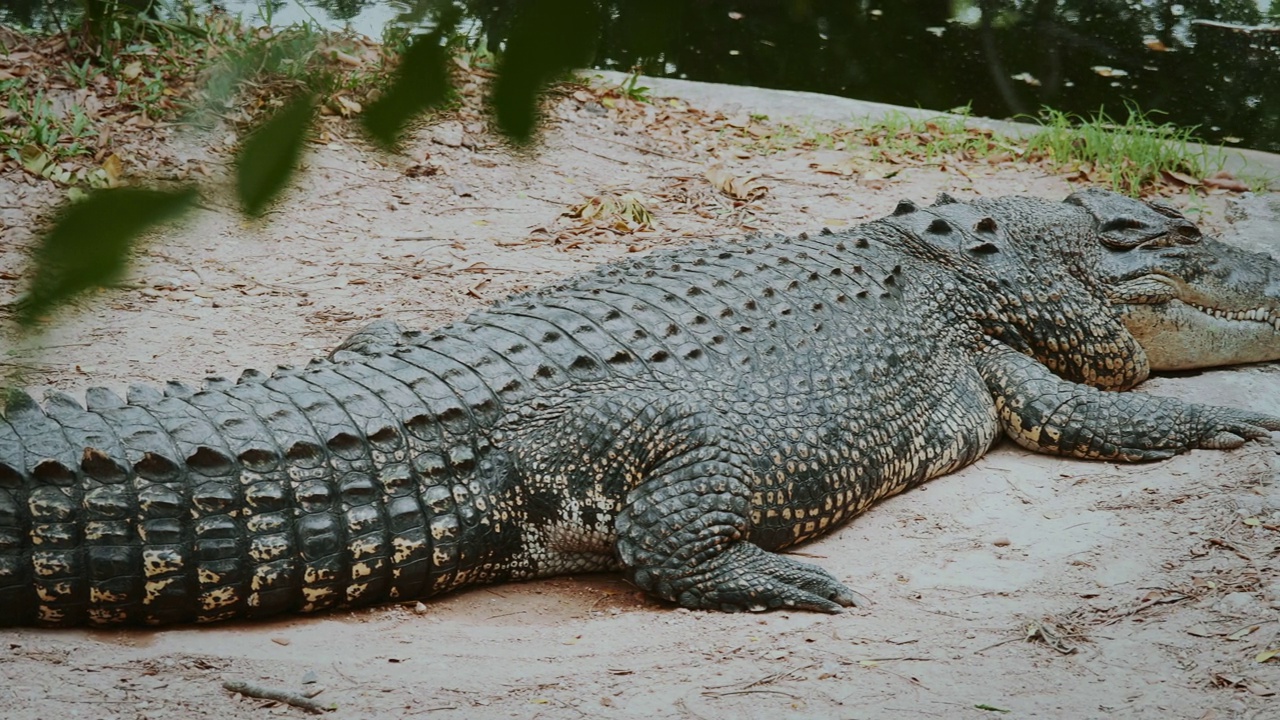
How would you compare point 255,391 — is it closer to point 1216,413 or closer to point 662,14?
point 662,14

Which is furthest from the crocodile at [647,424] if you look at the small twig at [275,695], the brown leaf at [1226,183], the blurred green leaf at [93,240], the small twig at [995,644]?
the brown leaf at [1226,183]

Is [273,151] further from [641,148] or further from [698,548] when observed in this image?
[641,148]

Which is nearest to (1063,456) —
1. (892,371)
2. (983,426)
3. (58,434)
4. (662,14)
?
(983,426)

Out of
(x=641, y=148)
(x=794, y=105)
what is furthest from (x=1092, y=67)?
(x=641, y=148)

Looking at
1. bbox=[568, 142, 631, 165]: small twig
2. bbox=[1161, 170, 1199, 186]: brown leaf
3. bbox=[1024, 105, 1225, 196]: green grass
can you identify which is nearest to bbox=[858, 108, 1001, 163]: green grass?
bbox=[1024, 105, 1225, 196]: green grass

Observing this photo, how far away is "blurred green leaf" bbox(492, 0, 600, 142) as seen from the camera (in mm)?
830

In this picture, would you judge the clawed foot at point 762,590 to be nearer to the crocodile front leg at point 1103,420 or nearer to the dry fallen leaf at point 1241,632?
the dry fallen leaf at point 1241,632

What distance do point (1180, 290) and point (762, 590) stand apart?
3347mm

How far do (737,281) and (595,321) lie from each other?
770 millimetres

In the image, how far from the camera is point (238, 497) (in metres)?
3.60

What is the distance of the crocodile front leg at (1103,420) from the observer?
17.4 feet

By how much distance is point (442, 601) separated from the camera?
4129 millimetres

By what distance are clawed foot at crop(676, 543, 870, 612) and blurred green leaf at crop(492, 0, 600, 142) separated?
347 centimetres

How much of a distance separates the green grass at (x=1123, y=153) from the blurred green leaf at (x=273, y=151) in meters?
8.81
